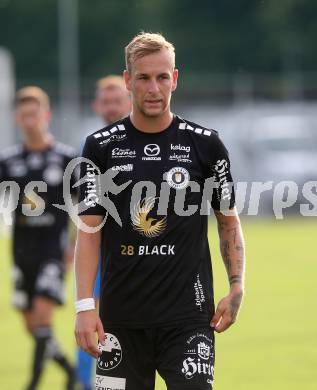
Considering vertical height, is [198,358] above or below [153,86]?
below

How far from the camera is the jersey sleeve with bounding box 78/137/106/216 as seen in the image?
16.2 ft

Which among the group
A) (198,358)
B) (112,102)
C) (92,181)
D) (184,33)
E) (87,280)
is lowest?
(198,358)

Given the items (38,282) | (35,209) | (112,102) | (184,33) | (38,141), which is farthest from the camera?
(184,33)

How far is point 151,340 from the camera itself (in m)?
4.92

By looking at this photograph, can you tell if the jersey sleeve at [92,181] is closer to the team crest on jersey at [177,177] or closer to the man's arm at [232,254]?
the team crest on jersey at [177,177]

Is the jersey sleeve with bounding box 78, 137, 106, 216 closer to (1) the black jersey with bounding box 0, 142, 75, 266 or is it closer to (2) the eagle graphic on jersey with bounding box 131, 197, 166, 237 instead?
(2) the eagle graphic on jersey with bounding box 131, 197, 166, 237

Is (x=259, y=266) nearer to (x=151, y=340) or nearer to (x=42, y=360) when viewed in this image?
(x=42, y=360)

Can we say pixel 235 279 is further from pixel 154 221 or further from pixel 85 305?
pixel 85 305

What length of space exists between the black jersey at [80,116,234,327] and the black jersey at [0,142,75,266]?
3997 millimetres

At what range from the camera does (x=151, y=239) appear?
4.91m

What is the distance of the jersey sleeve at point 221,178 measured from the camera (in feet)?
16.4

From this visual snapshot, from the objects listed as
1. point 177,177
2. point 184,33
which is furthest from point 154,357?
point 184,33

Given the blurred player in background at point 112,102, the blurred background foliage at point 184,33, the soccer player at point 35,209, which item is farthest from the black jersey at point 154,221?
the blurred background foliage at point 184,33

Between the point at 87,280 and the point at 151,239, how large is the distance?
0.34 meters
